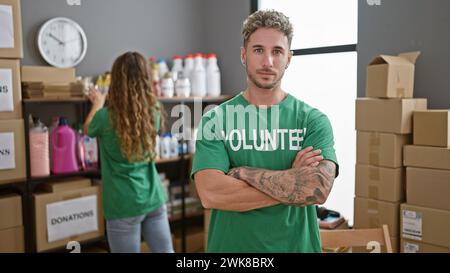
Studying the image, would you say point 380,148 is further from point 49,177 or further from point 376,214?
point 49,177

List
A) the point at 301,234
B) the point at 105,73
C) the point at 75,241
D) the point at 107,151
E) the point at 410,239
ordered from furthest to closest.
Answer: the point at 105,73, the point at 75,241, the point at 107,151, the point at 410,239, the point at 301,234

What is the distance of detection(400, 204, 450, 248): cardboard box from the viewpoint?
1501 mm

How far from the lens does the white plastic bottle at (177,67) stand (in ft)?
8.40

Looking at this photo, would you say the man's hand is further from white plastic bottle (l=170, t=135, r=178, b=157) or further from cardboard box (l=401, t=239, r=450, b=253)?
white plastic bottle (l=170, t=135, r=178, b=157)

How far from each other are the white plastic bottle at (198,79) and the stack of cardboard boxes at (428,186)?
134 cm

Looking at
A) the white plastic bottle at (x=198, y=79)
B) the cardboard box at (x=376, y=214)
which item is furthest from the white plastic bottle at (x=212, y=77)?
the cardboard box at (x=376, y=214)

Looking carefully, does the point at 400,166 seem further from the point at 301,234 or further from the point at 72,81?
the point at 72,81

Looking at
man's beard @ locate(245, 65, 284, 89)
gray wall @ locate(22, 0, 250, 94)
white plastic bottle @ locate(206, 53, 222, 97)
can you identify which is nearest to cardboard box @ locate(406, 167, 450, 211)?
man's beard @ locate(245, 65, 284, 89)

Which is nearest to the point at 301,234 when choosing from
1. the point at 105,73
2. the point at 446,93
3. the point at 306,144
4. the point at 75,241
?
the point at 306,144

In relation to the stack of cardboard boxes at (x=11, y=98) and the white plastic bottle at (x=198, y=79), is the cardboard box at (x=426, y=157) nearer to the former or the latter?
the white plastic bottle at (x=198, y=79)

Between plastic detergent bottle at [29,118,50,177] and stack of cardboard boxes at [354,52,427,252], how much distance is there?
1.45m

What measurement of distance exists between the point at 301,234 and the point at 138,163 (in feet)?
2.97

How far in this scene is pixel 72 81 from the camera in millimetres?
Result: 2150

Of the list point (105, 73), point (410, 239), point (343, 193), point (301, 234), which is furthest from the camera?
point (105, 73)
